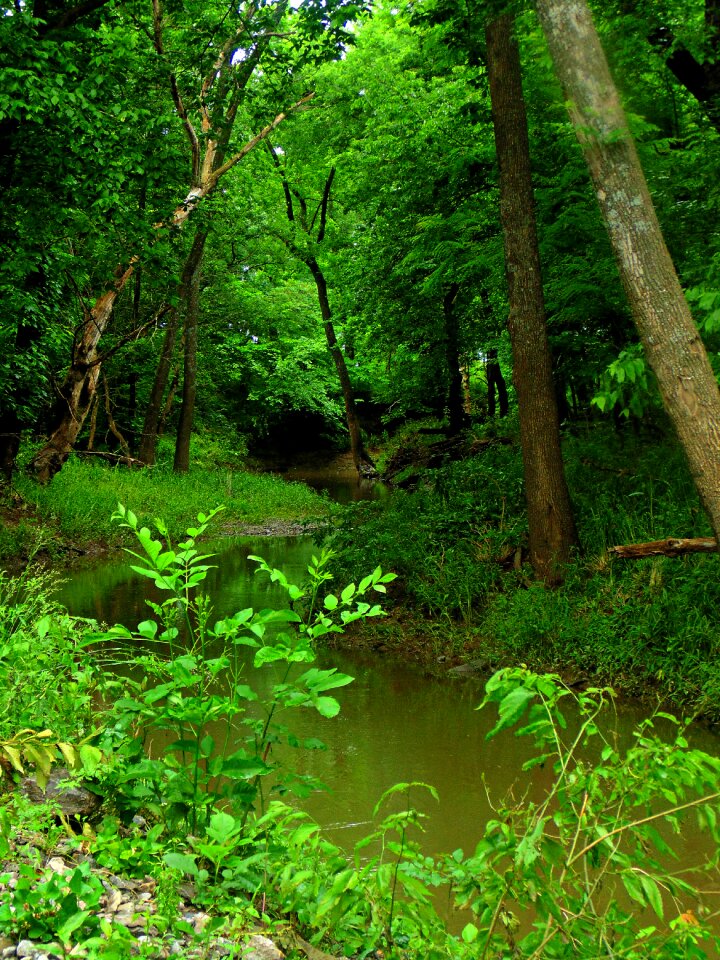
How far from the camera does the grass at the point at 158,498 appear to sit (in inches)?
575

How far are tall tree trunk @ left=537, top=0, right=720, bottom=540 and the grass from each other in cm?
808

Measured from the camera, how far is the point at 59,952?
211cm

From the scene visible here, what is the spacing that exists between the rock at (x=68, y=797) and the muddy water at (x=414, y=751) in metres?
1.60

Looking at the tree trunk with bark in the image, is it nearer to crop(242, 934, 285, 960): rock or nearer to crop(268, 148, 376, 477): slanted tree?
crop(268, 148, 376, 477): slanted tree

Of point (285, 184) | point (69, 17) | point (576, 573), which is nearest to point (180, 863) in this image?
point (576, 573)

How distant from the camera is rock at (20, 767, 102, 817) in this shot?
3121 millimetres

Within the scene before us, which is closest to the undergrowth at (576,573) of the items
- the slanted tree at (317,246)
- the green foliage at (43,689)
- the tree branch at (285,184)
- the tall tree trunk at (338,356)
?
the green foliage at (43,689)

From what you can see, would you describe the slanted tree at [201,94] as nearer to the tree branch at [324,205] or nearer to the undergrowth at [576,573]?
the undergrowth at [576,573]

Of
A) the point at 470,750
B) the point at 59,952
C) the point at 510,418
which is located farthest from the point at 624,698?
the point at 510,418

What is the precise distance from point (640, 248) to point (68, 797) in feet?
15.3

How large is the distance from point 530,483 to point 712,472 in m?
3.02

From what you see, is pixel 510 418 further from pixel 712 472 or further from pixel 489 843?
pixel 489 843

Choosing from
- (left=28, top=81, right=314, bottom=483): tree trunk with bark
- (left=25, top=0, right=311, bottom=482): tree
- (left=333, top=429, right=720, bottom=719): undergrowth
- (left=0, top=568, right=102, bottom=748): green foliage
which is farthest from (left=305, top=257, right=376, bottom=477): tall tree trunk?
(left=0, top=568, right=102, bottom=748): green foliage

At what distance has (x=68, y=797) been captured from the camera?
10.5ft
